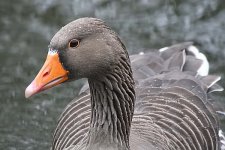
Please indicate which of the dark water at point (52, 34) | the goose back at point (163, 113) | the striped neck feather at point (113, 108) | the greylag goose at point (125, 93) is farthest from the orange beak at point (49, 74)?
the dark water at point (52, 34)

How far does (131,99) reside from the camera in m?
7.14

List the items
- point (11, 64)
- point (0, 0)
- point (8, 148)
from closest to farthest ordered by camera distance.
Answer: point (8, 148) → point (11, 64) → point (0, 0)

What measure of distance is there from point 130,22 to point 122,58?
665cm

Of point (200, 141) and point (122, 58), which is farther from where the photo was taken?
point (200, 141)

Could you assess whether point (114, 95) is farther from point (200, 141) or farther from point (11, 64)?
point (11, 64)

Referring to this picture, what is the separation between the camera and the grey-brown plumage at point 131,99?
6.61m

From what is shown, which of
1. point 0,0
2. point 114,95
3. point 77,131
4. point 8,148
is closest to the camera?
point 114,95

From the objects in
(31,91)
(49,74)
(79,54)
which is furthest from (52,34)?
(31,91)

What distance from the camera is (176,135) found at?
8195 millimetres

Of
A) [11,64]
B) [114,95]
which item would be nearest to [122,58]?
[114,95]

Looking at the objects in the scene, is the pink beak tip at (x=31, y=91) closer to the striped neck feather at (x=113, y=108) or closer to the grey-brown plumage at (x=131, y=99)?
the grey-brown plumage at (x=131, y=99)

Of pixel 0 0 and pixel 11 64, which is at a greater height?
pixel 0 0

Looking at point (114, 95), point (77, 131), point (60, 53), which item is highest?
point (60, 53)

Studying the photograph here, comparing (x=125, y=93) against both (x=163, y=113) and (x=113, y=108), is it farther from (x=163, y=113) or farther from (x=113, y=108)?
(x=163, y=113)
